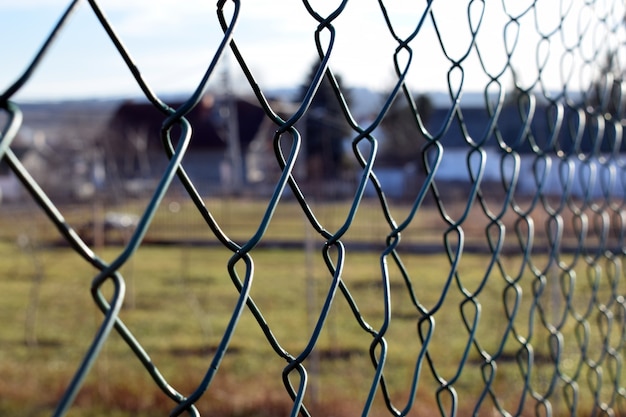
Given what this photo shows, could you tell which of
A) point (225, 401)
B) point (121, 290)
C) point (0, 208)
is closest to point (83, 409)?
point (225, 401)

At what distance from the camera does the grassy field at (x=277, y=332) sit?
6285mm

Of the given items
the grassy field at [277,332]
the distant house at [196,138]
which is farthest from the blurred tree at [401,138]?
the distant house at [196,138]

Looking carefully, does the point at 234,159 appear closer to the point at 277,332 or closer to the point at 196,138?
the point at 196,138

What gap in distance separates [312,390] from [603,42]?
17.2ft

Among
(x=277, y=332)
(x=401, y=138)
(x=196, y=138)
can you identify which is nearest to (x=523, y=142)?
(x=277, y=332)

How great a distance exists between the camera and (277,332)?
29.2 feet

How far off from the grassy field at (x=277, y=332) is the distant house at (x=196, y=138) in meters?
4.21

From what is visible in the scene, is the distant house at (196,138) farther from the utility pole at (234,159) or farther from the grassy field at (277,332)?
the grassy field at (277,332)

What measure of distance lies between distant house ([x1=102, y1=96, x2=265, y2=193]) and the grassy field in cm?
421

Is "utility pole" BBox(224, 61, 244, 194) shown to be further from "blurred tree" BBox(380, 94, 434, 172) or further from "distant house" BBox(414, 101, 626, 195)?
"distant house" BBox(414, 101, 626, 195)

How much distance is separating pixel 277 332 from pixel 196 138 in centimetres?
1376

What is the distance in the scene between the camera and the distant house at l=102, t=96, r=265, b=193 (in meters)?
19.7

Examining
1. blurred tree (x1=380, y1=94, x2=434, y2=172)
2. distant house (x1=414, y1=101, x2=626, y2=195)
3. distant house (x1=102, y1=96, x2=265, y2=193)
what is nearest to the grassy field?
distant house (x1=414, y1=101, x2=626, y2=195)

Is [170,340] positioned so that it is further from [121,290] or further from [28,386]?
[121,290]
